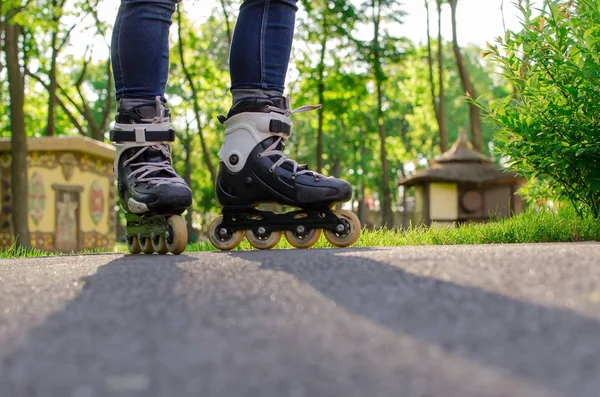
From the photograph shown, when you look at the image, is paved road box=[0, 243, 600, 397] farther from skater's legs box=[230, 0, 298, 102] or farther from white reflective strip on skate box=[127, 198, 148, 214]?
skater's legs box=[230, 0, 298, 102]

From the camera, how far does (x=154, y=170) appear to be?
10.4 ft

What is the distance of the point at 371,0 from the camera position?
20969 mm

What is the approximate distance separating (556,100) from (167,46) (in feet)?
7.59

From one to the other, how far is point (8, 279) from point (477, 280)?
1291mm

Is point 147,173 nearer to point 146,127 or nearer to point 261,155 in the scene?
point 146,127

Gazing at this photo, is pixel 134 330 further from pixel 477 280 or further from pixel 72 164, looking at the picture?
pixel 72 164

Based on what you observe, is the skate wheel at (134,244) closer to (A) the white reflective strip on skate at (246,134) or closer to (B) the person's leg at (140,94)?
(B) the person's leg at (140,94)

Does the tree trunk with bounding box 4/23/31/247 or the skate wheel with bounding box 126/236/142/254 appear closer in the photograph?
the skate wheel with bounding box 126/236/142/254

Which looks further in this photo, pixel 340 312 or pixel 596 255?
pixel 596 255

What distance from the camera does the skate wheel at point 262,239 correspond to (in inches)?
132

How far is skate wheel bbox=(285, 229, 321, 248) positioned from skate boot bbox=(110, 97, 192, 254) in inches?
22.4

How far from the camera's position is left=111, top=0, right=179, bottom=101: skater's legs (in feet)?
10.5

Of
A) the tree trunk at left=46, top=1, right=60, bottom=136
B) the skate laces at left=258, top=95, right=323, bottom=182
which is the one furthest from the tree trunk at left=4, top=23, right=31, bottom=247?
the skate laces at left=258, top=95, right=323, bottom=182

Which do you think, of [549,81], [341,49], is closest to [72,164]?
[341,49]
